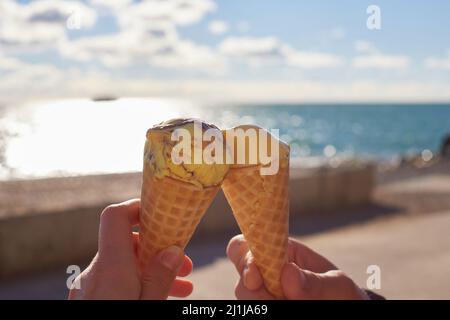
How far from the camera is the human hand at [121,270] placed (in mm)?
1779

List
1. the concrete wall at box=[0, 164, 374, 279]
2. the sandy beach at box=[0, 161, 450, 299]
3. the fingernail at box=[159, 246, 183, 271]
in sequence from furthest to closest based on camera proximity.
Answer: the concrete wall at box=[0, 164, 374, 279]
the sandy beach at box=[0, 161, 450, 299]
the fingernail at box=[159, 246, 183, 271]

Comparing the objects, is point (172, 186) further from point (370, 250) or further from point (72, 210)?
point (370, 250)

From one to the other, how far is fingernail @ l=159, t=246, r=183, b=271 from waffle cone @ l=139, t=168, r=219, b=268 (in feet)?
0.22

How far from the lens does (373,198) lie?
10.6m

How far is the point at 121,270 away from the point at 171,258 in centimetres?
19

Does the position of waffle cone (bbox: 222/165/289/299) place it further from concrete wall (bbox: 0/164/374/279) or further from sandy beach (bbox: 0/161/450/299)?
concrete wall (bbox: 0/164/374/279)

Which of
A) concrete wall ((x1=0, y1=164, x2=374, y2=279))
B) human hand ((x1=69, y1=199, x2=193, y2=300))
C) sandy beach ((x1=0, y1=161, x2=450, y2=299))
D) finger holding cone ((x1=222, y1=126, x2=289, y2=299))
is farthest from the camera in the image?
concrete wall ((x1=0, y1=164, x2=374, y2=279))

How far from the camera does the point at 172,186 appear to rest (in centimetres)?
188

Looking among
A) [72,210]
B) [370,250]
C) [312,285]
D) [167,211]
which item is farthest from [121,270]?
[370,250]

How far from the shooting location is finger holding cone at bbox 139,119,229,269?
1800 mm

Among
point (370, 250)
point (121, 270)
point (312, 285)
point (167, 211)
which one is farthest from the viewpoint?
point (370, 250)

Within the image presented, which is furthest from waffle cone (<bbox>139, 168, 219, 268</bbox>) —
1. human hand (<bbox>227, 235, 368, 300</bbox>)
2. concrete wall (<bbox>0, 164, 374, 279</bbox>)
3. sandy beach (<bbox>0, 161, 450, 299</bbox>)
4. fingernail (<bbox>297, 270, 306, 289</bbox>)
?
concrete wall (<bbox>0, 164, 374, 279</bbox>)

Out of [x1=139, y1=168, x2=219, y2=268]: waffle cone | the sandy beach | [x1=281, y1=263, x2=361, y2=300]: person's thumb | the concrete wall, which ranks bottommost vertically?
the sandy beach
